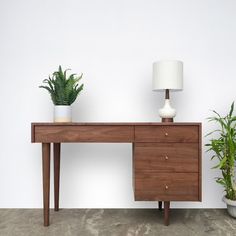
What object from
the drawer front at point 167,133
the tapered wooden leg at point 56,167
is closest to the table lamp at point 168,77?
the drawer front at point 167,133

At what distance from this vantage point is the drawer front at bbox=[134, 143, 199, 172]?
1682mm

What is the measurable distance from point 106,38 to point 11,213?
170 centimetres

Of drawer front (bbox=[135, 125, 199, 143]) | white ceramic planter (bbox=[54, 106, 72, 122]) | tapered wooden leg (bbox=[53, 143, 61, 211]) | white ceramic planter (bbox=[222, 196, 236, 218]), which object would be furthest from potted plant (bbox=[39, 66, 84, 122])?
white ceramic planter (bbox=[222, 196, 236, 218])

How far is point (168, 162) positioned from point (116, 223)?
2.00 feet

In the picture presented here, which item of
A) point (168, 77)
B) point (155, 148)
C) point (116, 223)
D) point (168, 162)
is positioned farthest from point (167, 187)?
point (168, 77)

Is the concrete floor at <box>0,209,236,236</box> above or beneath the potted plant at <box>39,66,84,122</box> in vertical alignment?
beneath

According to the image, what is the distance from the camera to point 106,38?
2.19m

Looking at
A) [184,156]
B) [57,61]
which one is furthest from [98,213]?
[57,61]

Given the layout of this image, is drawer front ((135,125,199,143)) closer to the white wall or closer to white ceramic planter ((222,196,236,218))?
the white wall

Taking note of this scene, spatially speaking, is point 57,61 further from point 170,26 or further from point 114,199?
point 114,199

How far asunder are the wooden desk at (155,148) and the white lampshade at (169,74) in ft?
1.03

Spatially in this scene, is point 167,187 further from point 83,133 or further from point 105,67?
point 105,67

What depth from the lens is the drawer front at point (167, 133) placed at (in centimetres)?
168

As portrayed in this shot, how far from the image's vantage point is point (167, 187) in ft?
Result: 5.51
